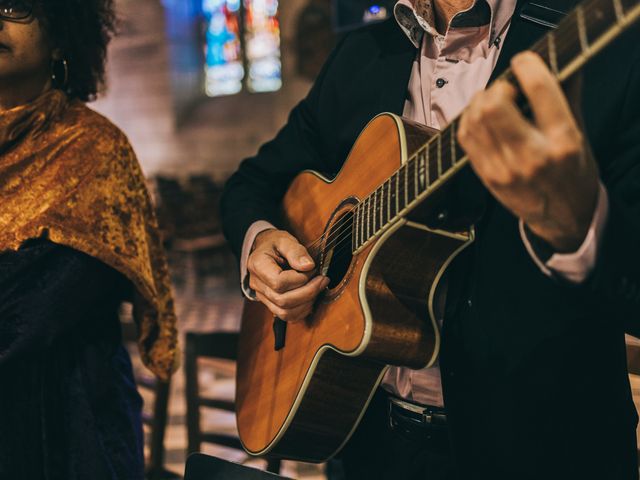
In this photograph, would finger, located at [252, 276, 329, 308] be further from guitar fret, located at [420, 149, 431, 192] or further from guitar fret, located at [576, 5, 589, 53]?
→ guitar fret, located at [576, 5, 589, 53]

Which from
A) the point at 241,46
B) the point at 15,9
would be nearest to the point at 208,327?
the point at 15,9

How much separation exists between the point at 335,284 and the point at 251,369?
39 centimetres

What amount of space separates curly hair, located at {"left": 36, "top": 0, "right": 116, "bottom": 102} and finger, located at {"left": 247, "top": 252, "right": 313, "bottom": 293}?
760 mm

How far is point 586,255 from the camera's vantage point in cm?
84

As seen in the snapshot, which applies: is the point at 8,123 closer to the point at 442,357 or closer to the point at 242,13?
the point at 442,357

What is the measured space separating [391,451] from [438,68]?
2.79 ft

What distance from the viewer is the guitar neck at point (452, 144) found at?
69cm

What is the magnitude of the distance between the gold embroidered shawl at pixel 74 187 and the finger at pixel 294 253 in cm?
40

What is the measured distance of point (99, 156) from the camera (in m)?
1.56

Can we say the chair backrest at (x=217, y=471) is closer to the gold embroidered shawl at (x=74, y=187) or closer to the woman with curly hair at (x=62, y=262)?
the woman with curly hair at (x=62, y=262)

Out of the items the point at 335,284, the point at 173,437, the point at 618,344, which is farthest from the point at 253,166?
the point at 173,437

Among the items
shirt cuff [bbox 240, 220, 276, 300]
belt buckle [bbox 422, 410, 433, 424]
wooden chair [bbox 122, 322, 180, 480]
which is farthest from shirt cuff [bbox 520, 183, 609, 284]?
wooden chair [bbox 122, 322, 180, 480]

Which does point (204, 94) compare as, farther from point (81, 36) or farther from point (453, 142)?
point (453, 142)

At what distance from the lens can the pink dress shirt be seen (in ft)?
4.09
